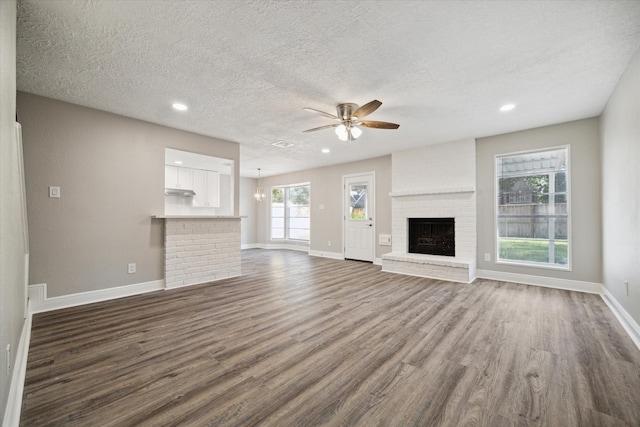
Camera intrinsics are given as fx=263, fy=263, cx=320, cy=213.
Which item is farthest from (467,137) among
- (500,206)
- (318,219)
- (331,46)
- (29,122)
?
(29,122)

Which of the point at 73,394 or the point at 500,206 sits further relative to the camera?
the point at 500,206

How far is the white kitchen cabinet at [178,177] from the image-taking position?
21.1 feet

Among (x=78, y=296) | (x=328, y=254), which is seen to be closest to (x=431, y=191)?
(x=328, y=254)

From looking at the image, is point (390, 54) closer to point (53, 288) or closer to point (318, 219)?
point (53, 288)

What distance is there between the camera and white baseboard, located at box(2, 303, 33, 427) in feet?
4.31

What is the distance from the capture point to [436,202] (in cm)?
527

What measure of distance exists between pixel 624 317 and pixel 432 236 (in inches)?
117

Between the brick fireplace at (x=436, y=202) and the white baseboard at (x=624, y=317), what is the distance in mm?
1594

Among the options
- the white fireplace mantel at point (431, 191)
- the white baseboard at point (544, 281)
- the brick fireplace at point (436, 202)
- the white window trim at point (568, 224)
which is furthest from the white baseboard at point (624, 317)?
the white fireplace mantel at point (431, 191)

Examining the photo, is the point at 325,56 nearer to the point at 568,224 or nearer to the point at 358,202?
the point at 568,224

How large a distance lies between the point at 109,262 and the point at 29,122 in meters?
1.88

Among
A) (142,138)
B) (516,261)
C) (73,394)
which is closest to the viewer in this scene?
(73,394)

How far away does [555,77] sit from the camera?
2.74 m

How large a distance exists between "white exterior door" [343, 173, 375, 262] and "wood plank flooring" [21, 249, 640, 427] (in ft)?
9.81
